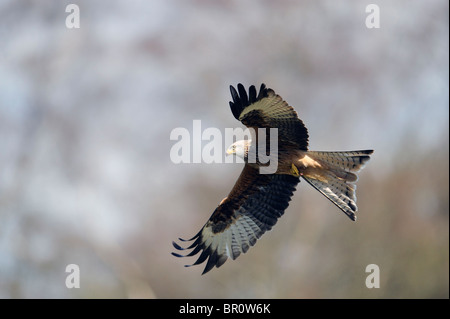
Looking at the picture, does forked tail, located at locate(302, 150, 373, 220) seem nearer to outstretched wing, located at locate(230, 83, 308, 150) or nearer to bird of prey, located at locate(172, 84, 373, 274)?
bird of prey, located at locate(172, 84, 373, 274)

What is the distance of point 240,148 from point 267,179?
617 mm

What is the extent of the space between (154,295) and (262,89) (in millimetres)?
7936

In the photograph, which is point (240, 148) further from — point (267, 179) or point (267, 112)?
point (267, 179)

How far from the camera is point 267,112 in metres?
5.38

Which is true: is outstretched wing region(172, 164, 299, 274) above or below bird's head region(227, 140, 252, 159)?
below

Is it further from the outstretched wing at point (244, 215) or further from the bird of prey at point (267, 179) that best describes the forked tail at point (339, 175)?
the outstretched wing at point (244, 215)

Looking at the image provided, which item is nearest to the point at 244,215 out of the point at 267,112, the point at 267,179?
the point at 267,179

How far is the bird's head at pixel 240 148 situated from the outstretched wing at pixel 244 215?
0.39 m

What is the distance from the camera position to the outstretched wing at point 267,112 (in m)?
5.29

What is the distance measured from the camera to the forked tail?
573cm

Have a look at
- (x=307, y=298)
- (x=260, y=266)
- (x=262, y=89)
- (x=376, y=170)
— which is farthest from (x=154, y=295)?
(x=262, y=89)

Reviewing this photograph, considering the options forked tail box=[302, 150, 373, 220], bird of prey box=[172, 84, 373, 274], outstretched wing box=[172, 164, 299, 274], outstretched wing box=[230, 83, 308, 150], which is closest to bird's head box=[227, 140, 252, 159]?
bird of prey box=[172, 84, 373, 274]

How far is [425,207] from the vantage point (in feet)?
48.9

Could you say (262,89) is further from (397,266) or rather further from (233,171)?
(397,266)
